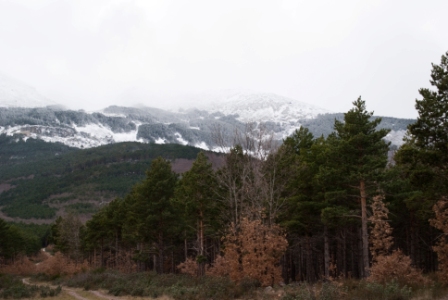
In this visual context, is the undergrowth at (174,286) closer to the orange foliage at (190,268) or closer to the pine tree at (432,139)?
the orange foliage at (190,268)

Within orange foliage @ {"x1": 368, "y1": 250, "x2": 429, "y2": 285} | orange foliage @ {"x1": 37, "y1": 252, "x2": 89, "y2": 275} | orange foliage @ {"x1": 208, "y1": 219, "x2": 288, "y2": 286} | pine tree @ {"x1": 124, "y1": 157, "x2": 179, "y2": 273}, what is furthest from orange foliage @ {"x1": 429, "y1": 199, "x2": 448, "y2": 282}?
orange foliage @ {"x1": 37, "y1": 252, "x2": 89, "y2": 275}

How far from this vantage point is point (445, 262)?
689 inches

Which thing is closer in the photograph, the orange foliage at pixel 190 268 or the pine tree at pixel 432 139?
the pine tree at pixel 432 139

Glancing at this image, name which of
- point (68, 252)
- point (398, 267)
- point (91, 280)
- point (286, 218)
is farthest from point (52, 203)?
point (398, 267)

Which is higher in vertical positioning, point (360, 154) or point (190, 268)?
point (360, 154)

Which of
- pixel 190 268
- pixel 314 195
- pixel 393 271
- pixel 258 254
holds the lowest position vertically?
pixel 190 268

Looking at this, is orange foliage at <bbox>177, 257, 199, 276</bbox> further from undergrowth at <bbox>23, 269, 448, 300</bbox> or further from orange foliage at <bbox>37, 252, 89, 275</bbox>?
orange foliage at <bbox>37, 252, 89, 275</bbox>

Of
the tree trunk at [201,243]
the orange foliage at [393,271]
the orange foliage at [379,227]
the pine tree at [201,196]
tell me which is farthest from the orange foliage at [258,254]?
the tree trunk at [201,243]

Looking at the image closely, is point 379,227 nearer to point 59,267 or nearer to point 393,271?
point 393,271

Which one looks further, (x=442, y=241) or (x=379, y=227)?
(x=379, y=227)

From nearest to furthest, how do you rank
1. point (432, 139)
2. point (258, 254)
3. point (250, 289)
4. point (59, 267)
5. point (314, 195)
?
point (432, 139) < point (250, 289) < point (258, 254) < point (314, 195) < point (59, 267)

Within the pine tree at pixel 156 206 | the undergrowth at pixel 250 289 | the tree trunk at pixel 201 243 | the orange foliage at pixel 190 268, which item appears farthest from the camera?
the pine tree at pixel 156 206

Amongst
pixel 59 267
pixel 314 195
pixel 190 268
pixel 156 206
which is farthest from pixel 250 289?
pixel 59 267

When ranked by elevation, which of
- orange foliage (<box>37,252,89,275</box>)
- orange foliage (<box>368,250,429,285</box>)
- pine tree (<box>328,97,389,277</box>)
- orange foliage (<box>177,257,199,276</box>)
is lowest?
orange foliage (<box>37,252,89,275</box>)
